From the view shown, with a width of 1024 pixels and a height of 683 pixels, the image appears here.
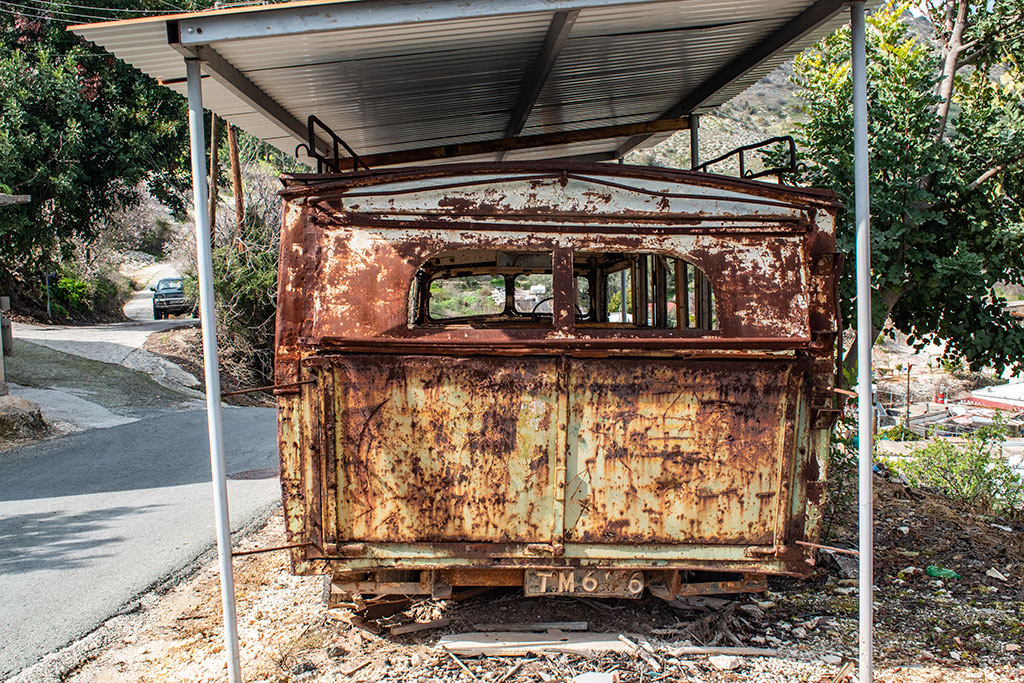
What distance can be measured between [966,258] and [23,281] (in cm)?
2190

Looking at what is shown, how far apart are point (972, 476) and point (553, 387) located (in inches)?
234

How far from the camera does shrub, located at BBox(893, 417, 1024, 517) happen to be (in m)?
7.31

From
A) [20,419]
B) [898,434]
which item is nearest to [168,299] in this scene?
[20,419]

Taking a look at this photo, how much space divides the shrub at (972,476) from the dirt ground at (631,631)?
5.89ft

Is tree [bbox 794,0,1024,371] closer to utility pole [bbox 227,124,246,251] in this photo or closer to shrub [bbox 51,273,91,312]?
utility pole [bbox 227,124,246,251]

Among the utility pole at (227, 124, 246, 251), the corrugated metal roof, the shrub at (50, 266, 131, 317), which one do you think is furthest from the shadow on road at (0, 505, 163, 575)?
Answer: the shrub at (50, 266, 131, 317)

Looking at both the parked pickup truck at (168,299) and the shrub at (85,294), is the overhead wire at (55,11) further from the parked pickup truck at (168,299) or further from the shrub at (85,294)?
the parked pickup truck at (168,299)

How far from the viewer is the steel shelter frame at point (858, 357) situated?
12.3ft

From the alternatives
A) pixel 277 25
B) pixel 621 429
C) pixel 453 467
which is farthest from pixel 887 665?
pixel 277 25

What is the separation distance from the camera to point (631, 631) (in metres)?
4.40

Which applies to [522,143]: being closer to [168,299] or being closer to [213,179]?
[213,179]

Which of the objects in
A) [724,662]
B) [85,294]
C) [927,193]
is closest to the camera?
[724,662]

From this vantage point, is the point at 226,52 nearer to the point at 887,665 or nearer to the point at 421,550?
the point at 421,550

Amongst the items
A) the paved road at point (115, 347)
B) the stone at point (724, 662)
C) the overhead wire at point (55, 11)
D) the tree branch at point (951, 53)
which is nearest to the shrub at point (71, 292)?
the paved road at point (115, 347)
